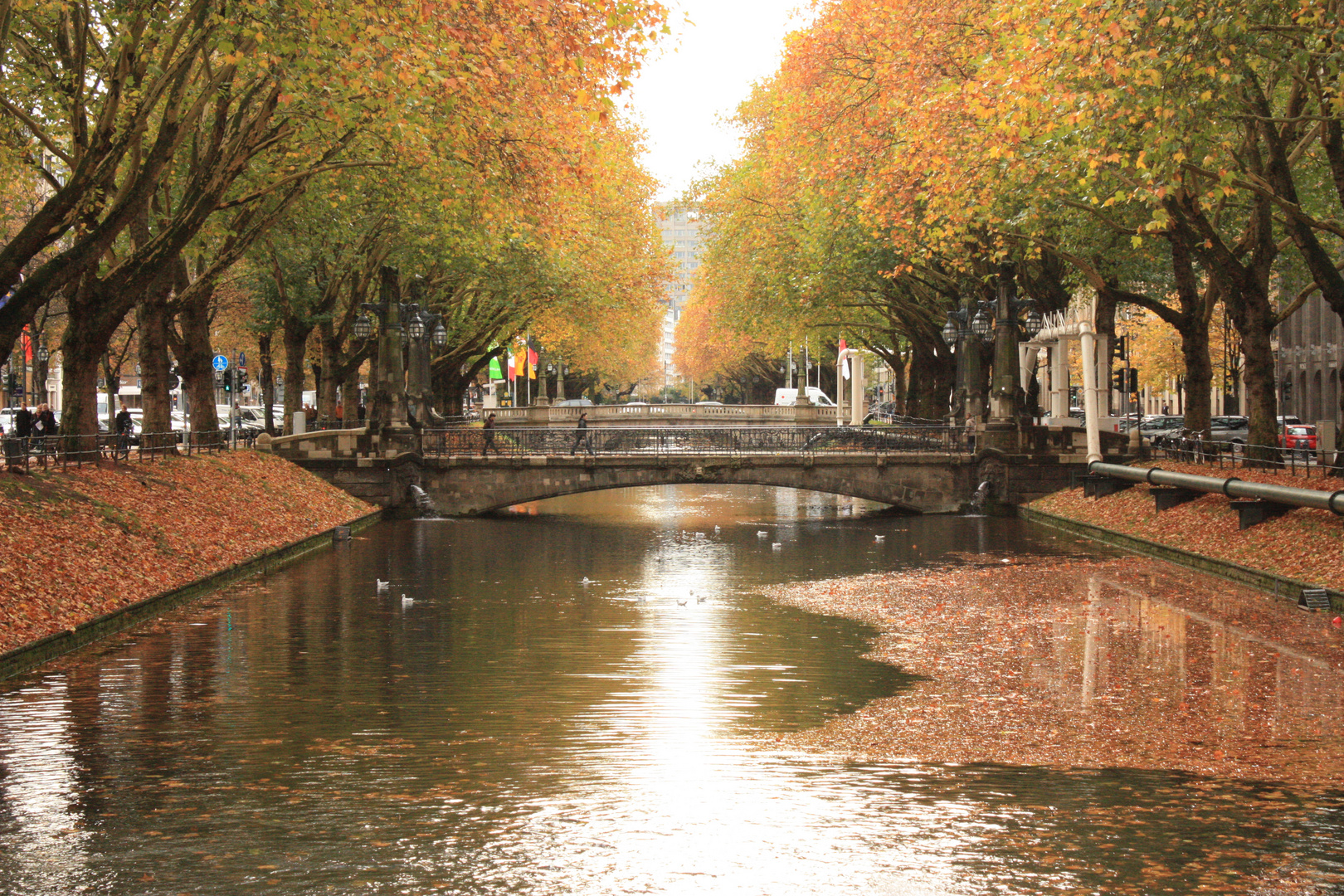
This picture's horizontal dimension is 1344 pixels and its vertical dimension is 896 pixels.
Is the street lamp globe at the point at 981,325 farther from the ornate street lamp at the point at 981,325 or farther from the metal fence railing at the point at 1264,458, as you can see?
the metal fence railing at the point at 1264,458

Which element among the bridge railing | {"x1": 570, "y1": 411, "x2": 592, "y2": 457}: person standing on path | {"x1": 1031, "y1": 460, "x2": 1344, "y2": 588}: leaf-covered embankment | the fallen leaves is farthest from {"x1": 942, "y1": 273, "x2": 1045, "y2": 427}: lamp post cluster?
the fallen leaves

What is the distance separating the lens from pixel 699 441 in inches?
1492

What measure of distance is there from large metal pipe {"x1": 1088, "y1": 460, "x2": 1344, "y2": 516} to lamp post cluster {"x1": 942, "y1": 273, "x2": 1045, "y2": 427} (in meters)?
5.39

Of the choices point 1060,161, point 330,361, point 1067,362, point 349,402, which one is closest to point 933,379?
point 1067,362

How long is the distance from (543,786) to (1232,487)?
55.2 ft

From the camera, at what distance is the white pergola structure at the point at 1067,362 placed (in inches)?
1286

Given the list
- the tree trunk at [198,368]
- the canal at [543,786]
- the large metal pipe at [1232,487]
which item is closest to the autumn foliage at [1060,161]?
Answer: the large metal pipe at [1232,487]

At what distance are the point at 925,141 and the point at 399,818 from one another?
54.1 feet

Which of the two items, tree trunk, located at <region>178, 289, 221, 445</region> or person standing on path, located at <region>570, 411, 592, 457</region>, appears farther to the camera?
person standing on path, located at <region>570, 411, 592, 457</region>

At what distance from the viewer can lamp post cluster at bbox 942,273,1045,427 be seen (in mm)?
34875

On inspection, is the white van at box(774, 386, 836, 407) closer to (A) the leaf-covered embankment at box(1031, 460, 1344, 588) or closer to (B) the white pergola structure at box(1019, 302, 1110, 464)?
(B) the white pergola structure at box(1019, 302, 1110, 464)

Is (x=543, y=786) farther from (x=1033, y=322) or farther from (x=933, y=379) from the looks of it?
(x=933, y=379)

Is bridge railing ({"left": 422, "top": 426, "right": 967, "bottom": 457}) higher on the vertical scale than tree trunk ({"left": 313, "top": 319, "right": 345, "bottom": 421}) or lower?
lower

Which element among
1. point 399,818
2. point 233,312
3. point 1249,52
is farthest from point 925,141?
point 233,312
